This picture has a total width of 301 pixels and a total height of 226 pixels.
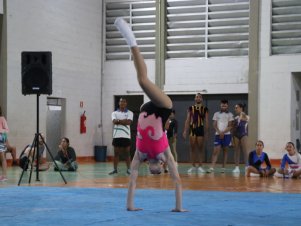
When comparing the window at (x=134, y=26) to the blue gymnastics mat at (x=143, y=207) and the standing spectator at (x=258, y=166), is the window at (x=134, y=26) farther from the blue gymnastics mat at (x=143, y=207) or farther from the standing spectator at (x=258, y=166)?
the blue gymnastics mat at (x=143, y=207)

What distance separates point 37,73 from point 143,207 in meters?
4.77

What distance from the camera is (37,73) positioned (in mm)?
11062

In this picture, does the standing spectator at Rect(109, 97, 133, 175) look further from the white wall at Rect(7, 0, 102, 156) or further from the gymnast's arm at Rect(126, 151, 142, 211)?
the gymnast's arm at Rect(126, 151, 142, 211)

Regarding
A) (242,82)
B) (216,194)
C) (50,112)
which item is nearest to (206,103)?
(242,82)

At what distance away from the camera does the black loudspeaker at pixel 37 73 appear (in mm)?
11039

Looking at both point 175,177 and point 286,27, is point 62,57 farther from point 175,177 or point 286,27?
point 175,177

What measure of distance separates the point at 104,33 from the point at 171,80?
325cm

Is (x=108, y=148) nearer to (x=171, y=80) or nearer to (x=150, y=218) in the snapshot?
(x=171, y=80)

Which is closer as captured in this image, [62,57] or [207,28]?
[62,57]

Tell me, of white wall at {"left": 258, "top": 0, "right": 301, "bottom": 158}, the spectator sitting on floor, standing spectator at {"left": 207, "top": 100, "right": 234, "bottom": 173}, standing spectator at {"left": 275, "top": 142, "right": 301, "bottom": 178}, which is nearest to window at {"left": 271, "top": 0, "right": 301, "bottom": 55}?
white wall at {"left": 258, "top": 0, "right": 301, "bottom": 158}

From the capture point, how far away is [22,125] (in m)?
17.5

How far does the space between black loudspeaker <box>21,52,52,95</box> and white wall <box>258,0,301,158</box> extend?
32.1 ft

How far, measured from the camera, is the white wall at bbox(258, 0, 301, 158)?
18625mm

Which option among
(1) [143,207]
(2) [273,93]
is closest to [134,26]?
(2) [273,93]
